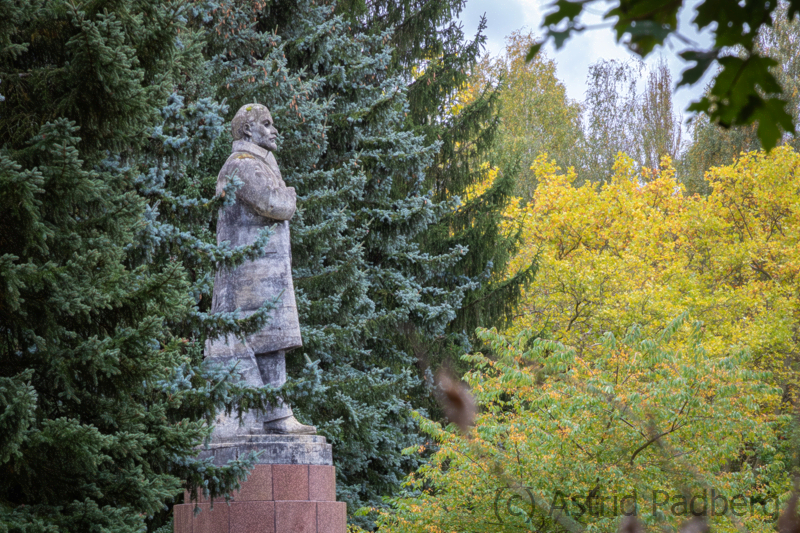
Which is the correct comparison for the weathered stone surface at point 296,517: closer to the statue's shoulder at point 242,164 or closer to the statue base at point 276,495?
the statue base at point 276,495

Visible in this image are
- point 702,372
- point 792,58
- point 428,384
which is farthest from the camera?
point 792,58

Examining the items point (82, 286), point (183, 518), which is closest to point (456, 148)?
point (183, 518)

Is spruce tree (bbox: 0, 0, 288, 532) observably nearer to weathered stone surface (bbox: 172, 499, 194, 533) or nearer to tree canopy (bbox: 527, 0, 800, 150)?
weathered stone surface (bbox: 172, 499, 194, 533)

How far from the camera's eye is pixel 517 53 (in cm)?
3419

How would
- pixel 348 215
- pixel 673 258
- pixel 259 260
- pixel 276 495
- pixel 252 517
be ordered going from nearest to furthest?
pixel 252 517 → pixel 276 495 → pixel 259 260 → pixel 348 215 → pixel 673 258

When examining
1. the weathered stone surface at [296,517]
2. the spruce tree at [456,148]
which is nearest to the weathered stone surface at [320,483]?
the weathered stone surface at [296,517]

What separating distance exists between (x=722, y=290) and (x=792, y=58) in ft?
35.7

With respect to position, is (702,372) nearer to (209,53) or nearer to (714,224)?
(209,53)

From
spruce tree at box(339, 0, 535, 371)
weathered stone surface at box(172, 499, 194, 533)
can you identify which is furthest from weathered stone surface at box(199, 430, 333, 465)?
spruce tree at box(339, 0, 535, 371)

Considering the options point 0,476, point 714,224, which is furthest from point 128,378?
point 714,224

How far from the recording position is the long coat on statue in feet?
28.1

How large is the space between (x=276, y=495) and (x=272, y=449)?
0.39 m

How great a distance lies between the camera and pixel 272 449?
26.3 ft

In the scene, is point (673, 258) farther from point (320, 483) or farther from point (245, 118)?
point (320, 483)
